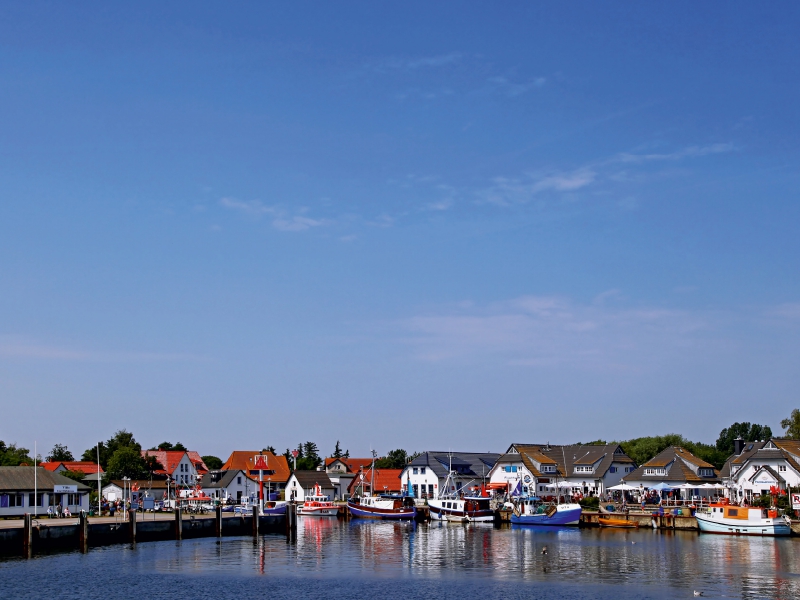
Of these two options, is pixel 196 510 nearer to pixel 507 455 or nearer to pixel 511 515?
pixel 511 515

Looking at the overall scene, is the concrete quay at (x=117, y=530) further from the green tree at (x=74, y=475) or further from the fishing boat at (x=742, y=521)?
the green tree at (x=74, y=475)

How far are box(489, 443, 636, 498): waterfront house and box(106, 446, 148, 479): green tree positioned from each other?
178 ft

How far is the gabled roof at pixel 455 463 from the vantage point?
5290 inches

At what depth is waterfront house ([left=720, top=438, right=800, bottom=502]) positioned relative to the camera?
3932 inches

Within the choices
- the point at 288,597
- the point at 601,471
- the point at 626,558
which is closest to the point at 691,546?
the point at 626,558

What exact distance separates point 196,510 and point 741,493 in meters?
61.3

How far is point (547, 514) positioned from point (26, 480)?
50.1 metres

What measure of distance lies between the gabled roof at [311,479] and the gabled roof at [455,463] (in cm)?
1454

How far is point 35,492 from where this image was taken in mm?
81375

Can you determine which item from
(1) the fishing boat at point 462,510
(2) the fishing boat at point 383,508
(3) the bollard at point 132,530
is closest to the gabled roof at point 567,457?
(2) the fishing boat at point 383,508

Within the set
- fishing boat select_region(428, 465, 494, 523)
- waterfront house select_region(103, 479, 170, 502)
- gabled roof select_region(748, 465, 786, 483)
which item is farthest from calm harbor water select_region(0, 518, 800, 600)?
waterfront house select_region(103, 479, 170, 502)

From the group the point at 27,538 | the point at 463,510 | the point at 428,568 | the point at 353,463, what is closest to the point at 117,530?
the point at 27,538

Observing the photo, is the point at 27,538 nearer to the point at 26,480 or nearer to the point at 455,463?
the point at 26,480

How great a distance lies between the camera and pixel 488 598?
159 feet
